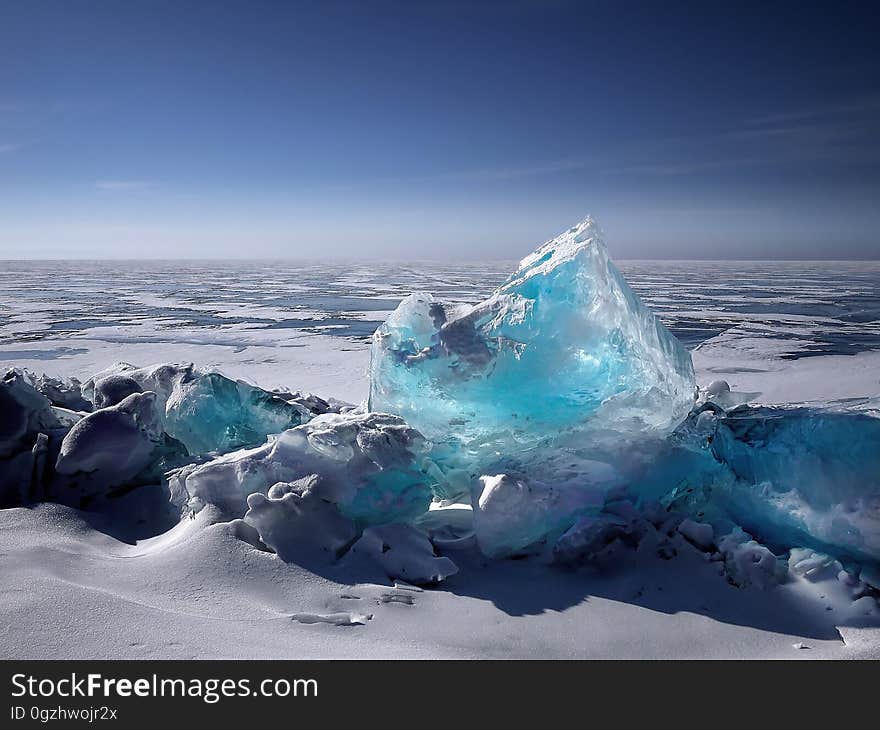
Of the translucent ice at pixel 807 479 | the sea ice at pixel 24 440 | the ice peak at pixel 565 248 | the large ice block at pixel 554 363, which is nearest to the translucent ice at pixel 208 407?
the sea ice at pixel 24 440

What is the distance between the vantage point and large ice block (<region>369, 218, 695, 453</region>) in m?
3.02

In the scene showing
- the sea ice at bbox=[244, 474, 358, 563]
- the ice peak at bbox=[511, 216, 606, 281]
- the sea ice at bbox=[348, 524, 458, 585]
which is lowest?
the sea ice at bbox=[348, 524, 458, 585]

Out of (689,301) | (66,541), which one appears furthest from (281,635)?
(689,301)

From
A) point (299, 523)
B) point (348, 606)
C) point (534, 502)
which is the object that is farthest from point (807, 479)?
point (299, 523)

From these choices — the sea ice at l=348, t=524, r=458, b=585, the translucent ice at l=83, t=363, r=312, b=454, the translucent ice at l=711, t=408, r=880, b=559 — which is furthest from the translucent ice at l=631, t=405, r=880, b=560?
the translucent ice at l=83, t=363, r=312, b=454

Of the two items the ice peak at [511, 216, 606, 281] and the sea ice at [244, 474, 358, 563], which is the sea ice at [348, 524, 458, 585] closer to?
the sea ice at [244, 474, 358, 563]

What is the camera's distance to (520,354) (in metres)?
3.19

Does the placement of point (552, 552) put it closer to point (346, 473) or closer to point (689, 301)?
point (346, 473)

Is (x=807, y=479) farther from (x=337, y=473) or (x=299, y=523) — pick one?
(x=299, y=523)

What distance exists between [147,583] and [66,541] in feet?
2.10

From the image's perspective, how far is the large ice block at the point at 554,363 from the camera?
302 centimetres

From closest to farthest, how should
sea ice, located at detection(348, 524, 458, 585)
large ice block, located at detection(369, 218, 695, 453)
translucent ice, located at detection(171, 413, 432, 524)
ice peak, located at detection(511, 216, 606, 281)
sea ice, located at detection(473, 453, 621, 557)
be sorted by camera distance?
sea ice, located at detection(348, 524, 458, 585) → sea ice, located at detection(473, 453, 621, 557) → translucent ice, located at detection(171, 413, 432, 524) → large ice block, located at detection(369, 218, 695, 453) → ice peak, located at detection(511, 216, 606, 281)

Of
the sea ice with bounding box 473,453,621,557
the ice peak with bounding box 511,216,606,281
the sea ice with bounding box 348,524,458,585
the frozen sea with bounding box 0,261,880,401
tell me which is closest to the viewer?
the sea ice with bounding box 348,524,458,585
